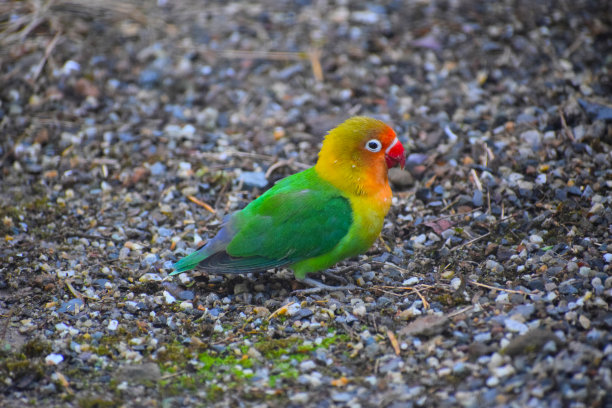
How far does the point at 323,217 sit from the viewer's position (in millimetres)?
3896

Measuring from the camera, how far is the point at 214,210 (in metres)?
4.80

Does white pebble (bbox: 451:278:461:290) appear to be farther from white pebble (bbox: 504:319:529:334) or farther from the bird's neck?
the bird's neck

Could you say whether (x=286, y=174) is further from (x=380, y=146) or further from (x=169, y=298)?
(x=169, y=298)

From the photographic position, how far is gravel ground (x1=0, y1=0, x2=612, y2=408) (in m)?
3.18

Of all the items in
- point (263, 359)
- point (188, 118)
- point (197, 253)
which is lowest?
point (263, 359)

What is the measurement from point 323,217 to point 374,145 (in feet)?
1.88

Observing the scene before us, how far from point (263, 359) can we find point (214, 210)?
169 centimetres

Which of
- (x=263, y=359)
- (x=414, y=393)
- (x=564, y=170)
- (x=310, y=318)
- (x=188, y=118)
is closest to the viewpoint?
(x=414, y=393)

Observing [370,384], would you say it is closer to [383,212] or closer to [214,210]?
[383,212]

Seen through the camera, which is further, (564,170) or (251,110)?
(251,110)

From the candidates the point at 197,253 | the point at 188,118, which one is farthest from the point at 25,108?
the point at 197,253

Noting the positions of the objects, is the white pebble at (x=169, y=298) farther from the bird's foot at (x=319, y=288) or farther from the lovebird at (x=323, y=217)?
the bird's foot at (x=319, y=288)

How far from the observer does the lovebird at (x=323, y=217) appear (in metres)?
3.89

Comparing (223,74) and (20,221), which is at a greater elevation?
(223,74)
